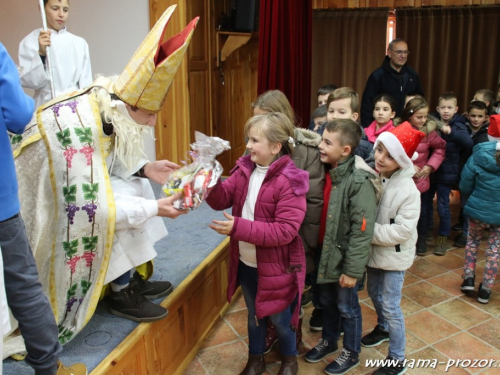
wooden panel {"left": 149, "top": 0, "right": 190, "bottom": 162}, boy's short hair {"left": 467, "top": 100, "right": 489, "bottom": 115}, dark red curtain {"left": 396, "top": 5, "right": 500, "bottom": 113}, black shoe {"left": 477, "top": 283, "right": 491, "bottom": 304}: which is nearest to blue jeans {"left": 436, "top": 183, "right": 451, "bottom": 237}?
boy's short hair {"left": 467, "top": 100, "right": 489, "bottom": 115}

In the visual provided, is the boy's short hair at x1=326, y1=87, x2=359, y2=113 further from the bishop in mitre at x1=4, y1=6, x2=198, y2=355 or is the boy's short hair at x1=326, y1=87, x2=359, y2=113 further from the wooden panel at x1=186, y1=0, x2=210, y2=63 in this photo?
the wooden panel at x1=186, y1=0, x2=210, y2=63

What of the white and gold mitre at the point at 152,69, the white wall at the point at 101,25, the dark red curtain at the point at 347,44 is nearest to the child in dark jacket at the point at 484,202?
the white and gold mitre at the point at 152,69

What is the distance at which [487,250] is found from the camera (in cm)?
281

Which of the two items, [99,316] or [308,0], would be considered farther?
[308,0]

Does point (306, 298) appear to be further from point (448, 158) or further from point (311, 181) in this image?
point (448, 158)

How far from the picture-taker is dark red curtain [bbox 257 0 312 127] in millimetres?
3203

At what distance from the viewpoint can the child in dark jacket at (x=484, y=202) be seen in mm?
2699

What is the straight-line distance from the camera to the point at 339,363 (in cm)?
216

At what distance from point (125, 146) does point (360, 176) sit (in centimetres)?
96

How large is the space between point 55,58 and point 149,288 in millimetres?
1804

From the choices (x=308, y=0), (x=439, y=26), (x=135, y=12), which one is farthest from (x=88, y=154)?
(x=439, y=26)

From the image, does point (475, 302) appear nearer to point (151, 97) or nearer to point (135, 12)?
point (151, 97)

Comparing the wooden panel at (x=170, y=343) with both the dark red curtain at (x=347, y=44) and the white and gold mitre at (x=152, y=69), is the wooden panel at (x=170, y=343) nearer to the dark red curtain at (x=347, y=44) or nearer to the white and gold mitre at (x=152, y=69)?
the white and gold mitre at (x=152, y=69)

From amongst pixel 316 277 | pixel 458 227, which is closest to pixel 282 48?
pixel 316 277
